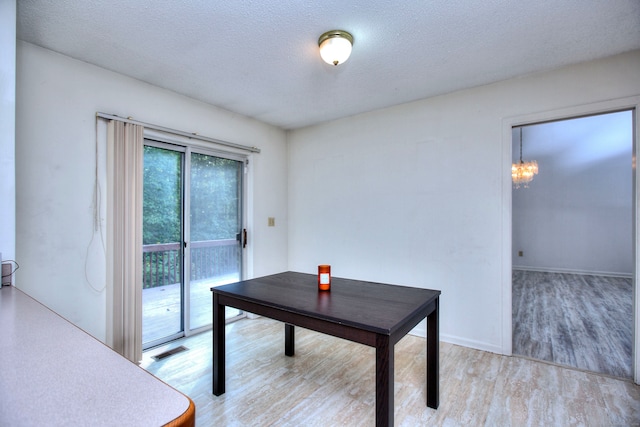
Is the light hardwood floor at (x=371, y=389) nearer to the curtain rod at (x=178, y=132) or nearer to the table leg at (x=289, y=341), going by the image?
the table leg at (x=289, y=341)

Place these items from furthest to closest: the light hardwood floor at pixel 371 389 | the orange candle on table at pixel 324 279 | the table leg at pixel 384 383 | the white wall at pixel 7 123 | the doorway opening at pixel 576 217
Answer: the doorway opening at pixel 576 217 < the orange candle on table at pixel 324 279 < the light hardwood floor at pixel 371 389 < the white wall at pixel 7 123 < the table leg at pixel 384 383

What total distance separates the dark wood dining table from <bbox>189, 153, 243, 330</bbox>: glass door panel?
4.03 feet

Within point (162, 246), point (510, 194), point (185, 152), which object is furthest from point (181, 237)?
point (510, 194)

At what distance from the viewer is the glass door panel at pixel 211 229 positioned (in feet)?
10.6

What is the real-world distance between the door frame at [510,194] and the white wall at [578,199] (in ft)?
15.0

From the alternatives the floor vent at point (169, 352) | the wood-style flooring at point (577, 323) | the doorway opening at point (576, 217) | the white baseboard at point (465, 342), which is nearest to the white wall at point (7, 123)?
the floor vent at point (169, 352)

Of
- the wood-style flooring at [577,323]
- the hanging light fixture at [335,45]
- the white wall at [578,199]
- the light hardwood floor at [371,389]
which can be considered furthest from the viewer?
the white wall at [578,199]

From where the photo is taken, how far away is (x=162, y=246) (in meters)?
2.97

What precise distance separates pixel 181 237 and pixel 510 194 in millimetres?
3236

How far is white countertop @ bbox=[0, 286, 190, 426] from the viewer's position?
0.56 meters

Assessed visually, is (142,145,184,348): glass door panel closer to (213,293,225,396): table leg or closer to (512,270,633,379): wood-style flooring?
(213,293,225,396): table leg

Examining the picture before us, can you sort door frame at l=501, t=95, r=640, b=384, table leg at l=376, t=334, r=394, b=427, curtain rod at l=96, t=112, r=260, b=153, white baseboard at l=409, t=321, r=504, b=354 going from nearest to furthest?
table leg at l=376, t=334, r=394, b=427
door frame at l=501, t=95, r=640, b=384
curtain rod at l=96, t=112, r=260, b=153
white baseboard at l=409, t=321, r=504, b=354

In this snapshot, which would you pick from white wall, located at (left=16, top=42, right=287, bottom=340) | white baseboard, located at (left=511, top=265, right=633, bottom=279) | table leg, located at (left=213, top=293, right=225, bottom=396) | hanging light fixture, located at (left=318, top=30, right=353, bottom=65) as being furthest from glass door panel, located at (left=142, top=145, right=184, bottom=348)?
white baseboard, located at (left=511, top=265, right=633, bottom=279)

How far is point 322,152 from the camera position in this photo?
3.94m
